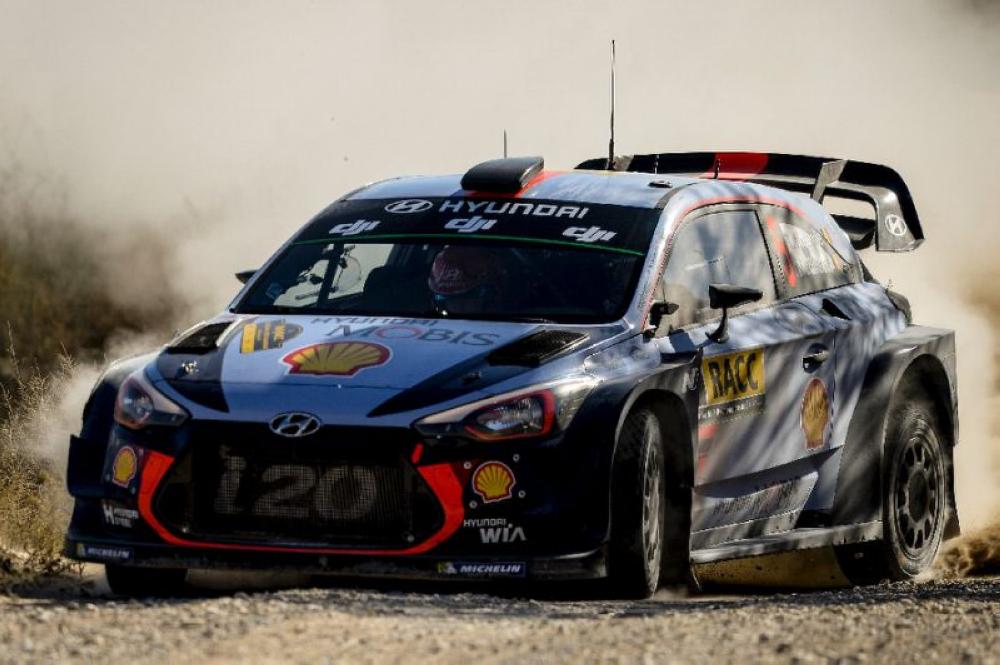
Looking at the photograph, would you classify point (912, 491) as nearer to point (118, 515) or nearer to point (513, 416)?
point (513, 416)

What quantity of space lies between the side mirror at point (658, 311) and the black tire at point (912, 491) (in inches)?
70.2

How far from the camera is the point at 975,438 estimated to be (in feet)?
46.3

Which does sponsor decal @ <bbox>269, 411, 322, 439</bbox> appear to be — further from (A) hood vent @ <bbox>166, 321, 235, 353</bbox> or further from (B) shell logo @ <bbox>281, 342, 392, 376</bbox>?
(A) hood vent @ <bbox>166, 321, 235, 353</bbox>

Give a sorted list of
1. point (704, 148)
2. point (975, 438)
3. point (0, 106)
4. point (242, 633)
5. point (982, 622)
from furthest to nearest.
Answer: point (704, 148), point (0, 106), point (975, 438), point (982, 622), point (242, 633)

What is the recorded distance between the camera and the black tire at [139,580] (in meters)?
7.63

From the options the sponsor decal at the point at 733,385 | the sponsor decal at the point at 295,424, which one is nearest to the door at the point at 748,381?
the sponsor decal at the point at 733,385

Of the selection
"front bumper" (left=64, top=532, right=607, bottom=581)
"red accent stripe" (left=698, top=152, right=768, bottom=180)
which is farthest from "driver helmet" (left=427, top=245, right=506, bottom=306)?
"red accent stripe" (left=698, top=152, right=768, bottom=180)

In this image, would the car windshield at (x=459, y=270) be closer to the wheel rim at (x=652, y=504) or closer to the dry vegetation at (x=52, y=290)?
the wheel rim at (x=652, y=504)

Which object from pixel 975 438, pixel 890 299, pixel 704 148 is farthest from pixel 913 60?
pixel 890 299

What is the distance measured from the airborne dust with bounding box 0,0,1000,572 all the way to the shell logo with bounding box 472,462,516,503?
633cm

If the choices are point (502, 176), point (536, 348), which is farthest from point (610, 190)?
point (536, 348)

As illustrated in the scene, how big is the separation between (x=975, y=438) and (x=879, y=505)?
4.93 metres

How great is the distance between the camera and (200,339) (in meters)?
7.74

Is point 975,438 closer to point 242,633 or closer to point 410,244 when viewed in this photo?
point 410,244
